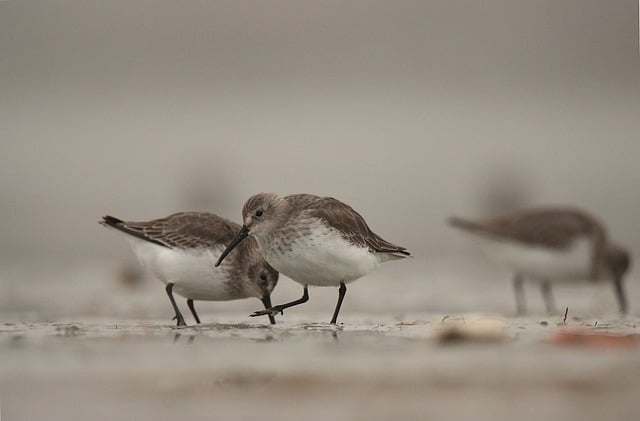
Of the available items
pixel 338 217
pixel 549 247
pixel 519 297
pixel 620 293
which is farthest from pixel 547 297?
pixel 338 217

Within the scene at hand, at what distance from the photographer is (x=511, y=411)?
14.0ft

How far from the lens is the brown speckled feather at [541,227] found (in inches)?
399

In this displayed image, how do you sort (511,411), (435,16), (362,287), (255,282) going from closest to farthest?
(511,411) < (255,282) < (362,287) < (435,16)

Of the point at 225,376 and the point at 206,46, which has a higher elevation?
the point at 206,46

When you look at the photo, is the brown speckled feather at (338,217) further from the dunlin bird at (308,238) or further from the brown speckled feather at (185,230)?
the brown speckled feather at (185,230)

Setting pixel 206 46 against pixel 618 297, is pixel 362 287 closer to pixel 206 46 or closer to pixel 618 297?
pixel 618 297

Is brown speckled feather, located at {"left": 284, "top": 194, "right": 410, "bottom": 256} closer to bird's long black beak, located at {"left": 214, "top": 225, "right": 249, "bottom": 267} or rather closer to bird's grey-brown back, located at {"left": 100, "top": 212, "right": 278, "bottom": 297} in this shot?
bird's long black beak, located at {"left": 214, "top": 225, "right": 249, "bottom": 267}

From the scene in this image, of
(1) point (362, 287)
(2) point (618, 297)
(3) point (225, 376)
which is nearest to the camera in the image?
(3) point (225, 376)

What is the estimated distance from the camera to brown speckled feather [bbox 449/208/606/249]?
10.1 m

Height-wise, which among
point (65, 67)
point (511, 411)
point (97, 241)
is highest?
point (65, 67)

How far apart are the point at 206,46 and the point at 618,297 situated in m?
14.9

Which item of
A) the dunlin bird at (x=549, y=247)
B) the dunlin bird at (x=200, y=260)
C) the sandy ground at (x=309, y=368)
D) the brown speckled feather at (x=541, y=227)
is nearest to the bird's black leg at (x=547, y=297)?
the dunlin bird at (x=549, y=247)

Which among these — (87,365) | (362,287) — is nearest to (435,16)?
(362,287)

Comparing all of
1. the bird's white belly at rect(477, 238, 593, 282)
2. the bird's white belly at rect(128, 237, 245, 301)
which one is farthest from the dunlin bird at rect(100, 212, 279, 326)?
the bird's white belly at rect(477, 238, 593, 282)
